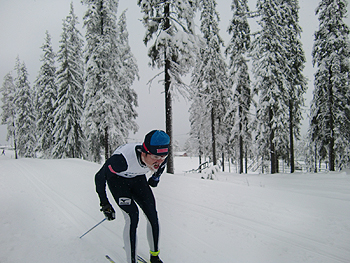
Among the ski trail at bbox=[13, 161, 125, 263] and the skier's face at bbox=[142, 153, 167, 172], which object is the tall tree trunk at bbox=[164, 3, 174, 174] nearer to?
the ski trail at bbox=[13, 161, 125, 263]

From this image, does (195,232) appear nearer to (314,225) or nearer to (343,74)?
(314,225)

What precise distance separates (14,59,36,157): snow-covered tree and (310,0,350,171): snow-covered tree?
41.1 metres

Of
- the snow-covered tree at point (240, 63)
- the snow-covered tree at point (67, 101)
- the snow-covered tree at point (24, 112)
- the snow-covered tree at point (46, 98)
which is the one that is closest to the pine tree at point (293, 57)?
the snow-covered tree at point (240, 63)

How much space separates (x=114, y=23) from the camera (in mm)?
19109

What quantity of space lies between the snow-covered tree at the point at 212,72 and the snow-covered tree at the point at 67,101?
14.4 metres

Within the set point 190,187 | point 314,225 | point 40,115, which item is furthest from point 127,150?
point 40,115

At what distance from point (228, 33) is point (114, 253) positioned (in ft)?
73.5

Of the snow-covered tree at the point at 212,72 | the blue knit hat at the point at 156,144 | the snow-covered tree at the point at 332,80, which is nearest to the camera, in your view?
the blue knit hat at the point at 156,144

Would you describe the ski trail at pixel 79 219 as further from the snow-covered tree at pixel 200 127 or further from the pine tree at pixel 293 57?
the pine tree at pixel 293 57

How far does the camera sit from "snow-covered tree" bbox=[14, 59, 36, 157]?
34031 millimetres

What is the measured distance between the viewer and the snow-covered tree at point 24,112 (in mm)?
34031

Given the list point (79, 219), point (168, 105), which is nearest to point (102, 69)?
point (168, 105)

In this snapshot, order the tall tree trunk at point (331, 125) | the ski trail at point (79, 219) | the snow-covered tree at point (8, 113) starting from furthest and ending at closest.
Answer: the snow-covered tree at point (8, 113)
the tall tree trunk at point (331, 125)
the ski trail at point (79, 219)

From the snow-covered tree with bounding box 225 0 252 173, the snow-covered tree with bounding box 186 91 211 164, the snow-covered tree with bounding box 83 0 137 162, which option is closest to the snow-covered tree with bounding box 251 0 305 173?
the snow-covered tree with bounding box 225 0 252 173
